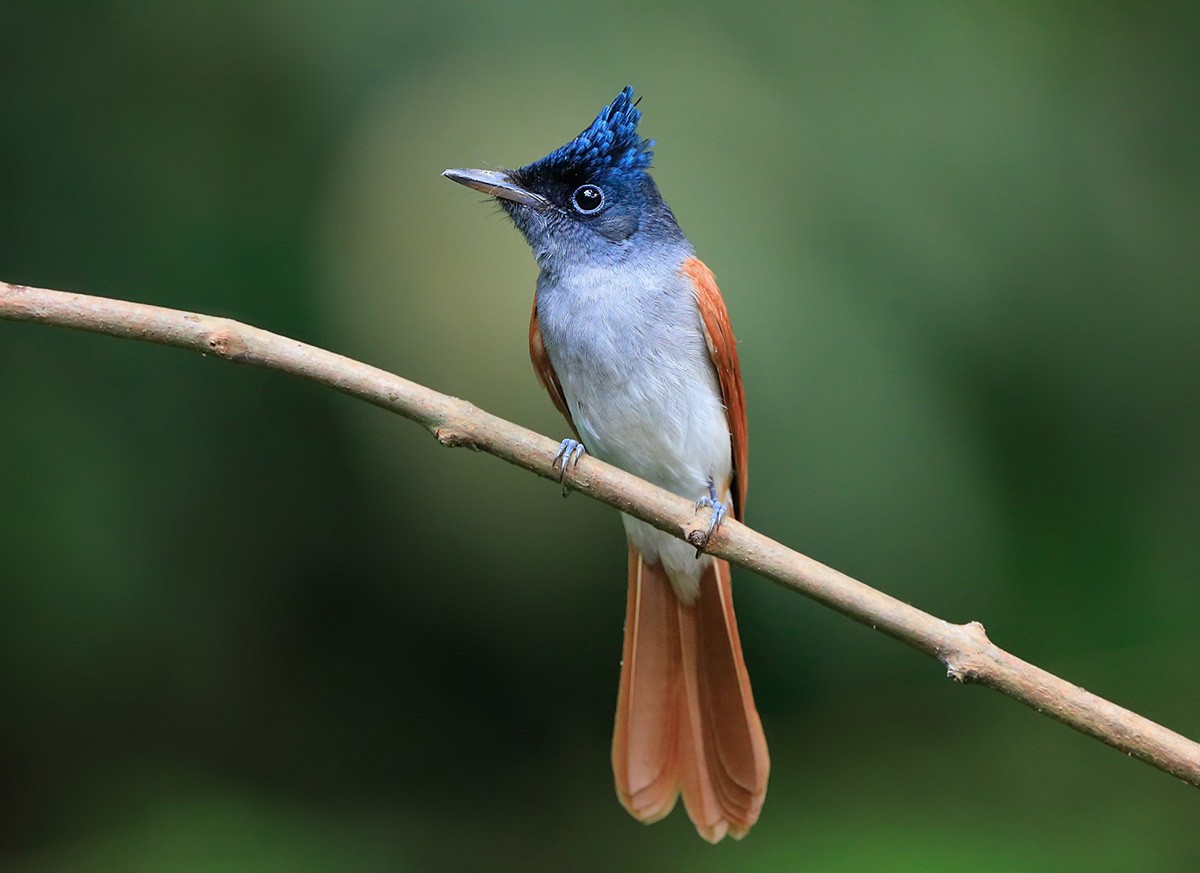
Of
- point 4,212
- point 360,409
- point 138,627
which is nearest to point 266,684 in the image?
point 138,627

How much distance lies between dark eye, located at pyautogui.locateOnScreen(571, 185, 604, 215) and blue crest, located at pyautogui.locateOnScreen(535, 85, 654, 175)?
40 mm

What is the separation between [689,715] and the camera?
299cm

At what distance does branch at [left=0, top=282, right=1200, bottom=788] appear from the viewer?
2012mm

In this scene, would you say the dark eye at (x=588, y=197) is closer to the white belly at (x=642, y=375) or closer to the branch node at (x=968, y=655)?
the white belly at (x=642, y=375)

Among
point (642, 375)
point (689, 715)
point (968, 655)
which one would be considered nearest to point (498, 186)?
point (642, 375)

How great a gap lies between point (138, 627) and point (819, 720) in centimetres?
172

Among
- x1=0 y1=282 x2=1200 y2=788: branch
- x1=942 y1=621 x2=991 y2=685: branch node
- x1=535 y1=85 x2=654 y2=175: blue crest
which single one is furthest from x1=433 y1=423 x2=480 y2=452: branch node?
x1=535 y1=85 x2=654 y2=175: blue crest

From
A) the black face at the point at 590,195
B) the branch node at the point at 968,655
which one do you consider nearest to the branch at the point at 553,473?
the branch node at the point at 968,655

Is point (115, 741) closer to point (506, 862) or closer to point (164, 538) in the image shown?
point (164, 538)

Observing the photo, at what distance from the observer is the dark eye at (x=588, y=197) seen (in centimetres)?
313

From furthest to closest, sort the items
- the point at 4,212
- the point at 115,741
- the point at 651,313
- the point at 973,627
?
1. the point at 4,212
2. the point at 115,741
3. the point at 651,313
4. the point at 973,627

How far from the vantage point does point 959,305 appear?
3.38 metres

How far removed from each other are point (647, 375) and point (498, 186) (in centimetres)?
55

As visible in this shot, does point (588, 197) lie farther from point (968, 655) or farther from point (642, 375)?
point (968, 655)
